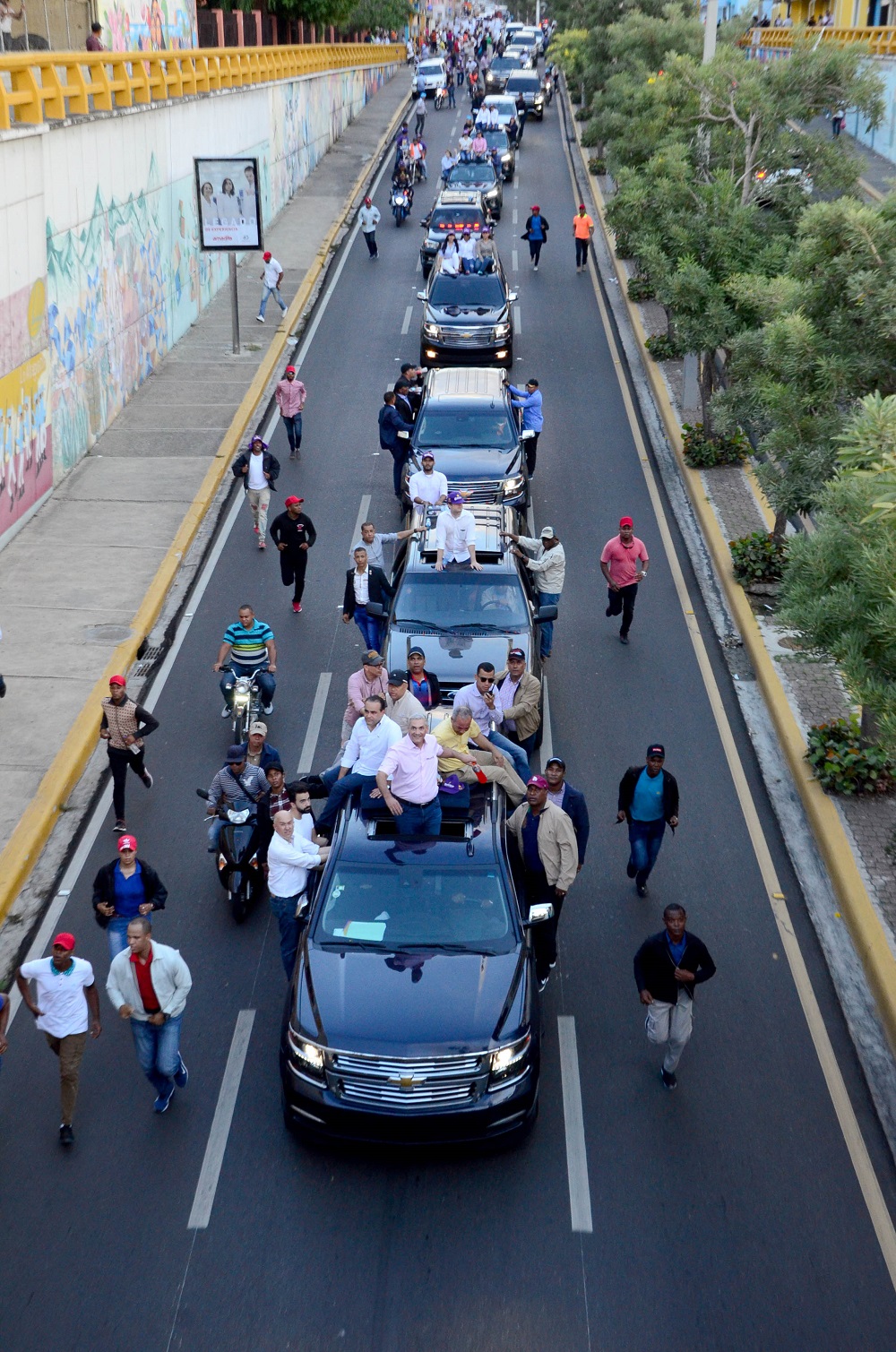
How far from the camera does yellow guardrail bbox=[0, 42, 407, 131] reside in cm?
1889

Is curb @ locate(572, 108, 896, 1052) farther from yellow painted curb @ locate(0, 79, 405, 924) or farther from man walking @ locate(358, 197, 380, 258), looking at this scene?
man walking @ locate(358, 197, 380, 258)

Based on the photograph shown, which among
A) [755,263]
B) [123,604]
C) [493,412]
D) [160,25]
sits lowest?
[123,604]

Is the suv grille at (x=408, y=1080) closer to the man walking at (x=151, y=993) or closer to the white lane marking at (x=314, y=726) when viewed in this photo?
the man walking at (x=151, y=993)

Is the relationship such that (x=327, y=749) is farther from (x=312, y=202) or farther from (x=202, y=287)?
(x=312, y=202)

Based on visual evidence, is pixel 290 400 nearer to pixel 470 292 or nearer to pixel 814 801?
pixel 470 292

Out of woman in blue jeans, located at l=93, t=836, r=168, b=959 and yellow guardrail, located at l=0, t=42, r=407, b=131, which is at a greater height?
yellow guardrail, located at l=0, t=42, r=407, b=131

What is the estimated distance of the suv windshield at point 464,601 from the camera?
13.7m

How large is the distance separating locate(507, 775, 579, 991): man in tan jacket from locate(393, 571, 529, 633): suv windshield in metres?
4.02

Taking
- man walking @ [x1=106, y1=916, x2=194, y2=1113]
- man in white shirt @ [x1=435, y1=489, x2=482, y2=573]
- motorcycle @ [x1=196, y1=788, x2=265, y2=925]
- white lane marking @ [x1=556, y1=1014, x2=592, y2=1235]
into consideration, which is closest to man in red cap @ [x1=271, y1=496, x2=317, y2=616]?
man in white shirt @ [x1=435, y1=489, x2=482, y2=573]

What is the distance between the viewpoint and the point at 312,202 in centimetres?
4222

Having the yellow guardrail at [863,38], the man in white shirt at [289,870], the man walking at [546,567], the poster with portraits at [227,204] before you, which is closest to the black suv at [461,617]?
the man walking at [546,567]

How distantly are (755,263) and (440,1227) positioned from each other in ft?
→ 50.9

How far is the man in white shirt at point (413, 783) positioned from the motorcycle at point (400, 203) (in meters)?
32.3

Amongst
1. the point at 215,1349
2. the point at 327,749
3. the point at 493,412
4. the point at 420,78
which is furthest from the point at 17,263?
the point at 420,78
